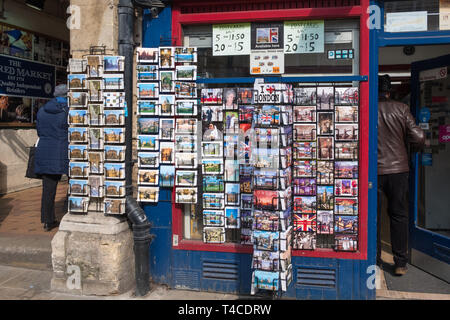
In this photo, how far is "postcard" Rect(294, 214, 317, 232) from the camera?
4.25 meters

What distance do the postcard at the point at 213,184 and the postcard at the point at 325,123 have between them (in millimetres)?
1168

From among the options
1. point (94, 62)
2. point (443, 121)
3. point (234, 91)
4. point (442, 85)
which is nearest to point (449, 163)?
point (443, 121)

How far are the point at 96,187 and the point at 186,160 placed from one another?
1.01 m

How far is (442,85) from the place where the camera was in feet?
16.7

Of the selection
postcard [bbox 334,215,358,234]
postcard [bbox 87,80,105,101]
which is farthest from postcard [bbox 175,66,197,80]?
postcard [bbox 334,215,358,234]

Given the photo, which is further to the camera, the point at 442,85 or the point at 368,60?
the point at 442,85

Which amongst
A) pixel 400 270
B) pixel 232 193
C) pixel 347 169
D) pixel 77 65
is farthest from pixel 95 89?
pixel 400 270

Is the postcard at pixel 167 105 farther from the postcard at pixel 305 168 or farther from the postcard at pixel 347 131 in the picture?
the postcard at pixel 347 131

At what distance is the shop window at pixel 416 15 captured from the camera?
13.7 feet

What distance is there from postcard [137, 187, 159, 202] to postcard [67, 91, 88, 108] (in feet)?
3.60

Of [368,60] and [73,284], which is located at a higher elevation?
[368,60]

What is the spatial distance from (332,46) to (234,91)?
43.0 inches

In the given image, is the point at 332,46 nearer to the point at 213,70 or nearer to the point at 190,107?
the point at 213,70

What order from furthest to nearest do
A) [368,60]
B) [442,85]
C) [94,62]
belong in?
[442,85], [94,62], [368,60]
